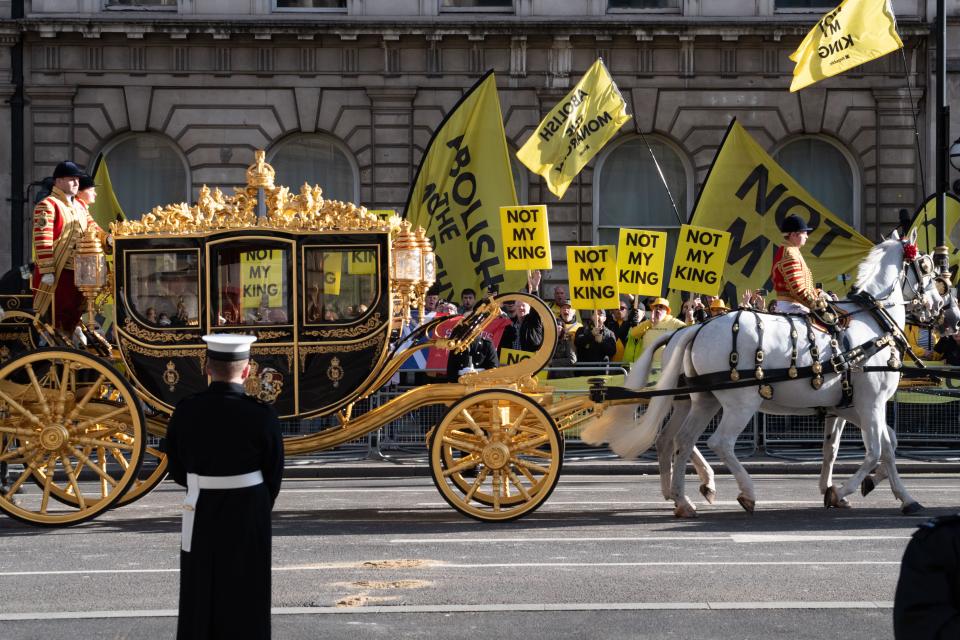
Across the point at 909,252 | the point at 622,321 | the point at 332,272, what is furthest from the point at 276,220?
the point at 622,321

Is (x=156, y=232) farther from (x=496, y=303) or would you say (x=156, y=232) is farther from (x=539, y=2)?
(x=539, y=2)

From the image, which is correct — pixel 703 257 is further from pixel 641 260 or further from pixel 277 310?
pixel 277 310

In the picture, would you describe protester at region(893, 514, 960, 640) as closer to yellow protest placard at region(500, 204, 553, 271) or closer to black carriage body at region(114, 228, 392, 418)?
black carriage body at region(114, 228, 392, 418)

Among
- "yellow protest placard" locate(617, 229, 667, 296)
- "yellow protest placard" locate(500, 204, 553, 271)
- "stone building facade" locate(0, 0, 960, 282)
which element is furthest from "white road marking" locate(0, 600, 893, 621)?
"stone building facade" locate(0, 0, 960, 282)

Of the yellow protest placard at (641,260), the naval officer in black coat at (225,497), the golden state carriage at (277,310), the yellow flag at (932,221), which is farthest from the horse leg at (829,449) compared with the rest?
the yellow flag at (932,221)

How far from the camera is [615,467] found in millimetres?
16172

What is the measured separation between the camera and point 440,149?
21.6 metres

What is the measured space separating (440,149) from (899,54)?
32.4 ft

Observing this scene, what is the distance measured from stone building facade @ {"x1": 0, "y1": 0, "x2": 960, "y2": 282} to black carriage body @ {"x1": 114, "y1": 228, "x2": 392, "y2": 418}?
15.1m

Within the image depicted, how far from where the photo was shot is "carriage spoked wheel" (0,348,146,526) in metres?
11.0

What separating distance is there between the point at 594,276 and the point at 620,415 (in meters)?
5.61

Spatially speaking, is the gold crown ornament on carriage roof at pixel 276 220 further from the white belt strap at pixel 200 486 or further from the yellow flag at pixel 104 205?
the yellow flag at pixel 104 205

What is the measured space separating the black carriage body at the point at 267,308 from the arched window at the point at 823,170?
17.1 metres

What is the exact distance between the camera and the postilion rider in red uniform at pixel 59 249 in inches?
458
